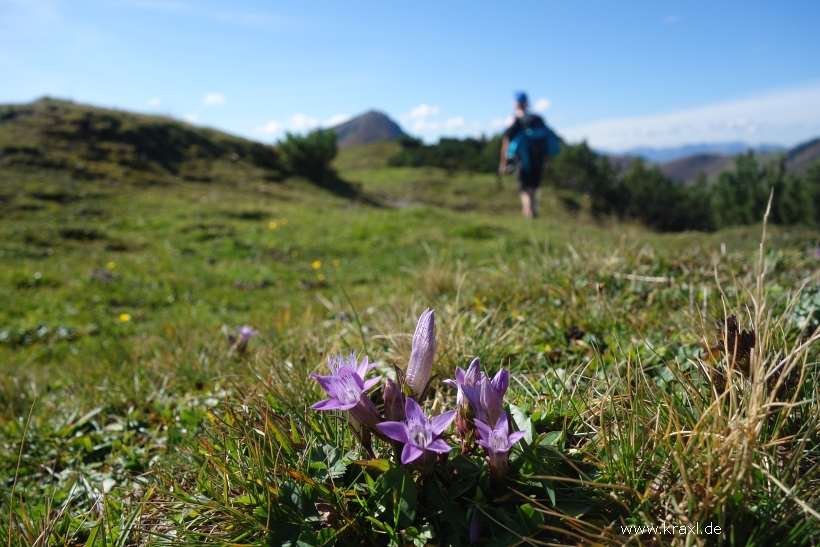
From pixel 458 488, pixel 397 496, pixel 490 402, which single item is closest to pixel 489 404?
pixel 490 402

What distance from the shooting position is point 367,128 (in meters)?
153

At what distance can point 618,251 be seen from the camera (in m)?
→ 3.88

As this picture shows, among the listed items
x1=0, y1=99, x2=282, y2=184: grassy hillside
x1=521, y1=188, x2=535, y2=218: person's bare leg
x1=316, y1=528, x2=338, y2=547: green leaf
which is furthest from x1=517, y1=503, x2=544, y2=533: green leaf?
x1=0, y1=99, x2=282, y2=184: grassy hillside

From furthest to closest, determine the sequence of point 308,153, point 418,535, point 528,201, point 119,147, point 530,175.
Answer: point 308,153 < point 119,147 < point 528,201 < point 530,175 < point 418,535

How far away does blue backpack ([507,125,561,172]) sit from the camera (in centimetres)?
1227

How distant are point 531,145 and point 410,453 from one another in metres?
11.9

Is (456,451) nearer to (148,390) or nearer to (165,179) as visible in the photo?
(148,390)

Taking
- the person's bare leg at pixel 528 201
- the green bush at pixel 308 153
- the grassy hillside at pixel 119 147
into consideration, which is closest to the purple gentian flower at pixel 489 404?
the person's bare leg at pixel 528 201

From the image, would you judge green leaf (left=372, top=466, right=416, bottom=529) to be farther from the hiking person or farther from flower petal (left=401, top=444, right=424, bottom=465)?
the hiking person

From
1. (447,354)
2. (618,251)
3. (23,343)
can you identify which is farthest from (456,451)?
(23,343)

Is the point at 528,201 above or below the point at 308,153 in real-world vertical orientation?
below

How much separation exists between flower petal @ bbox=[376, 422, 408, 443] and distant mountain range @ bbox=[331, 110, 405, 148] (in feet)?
493

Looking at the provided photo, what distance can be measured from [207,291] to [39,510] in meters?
6.25

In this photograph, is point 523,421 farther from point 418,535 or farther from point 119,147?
point 119,147
